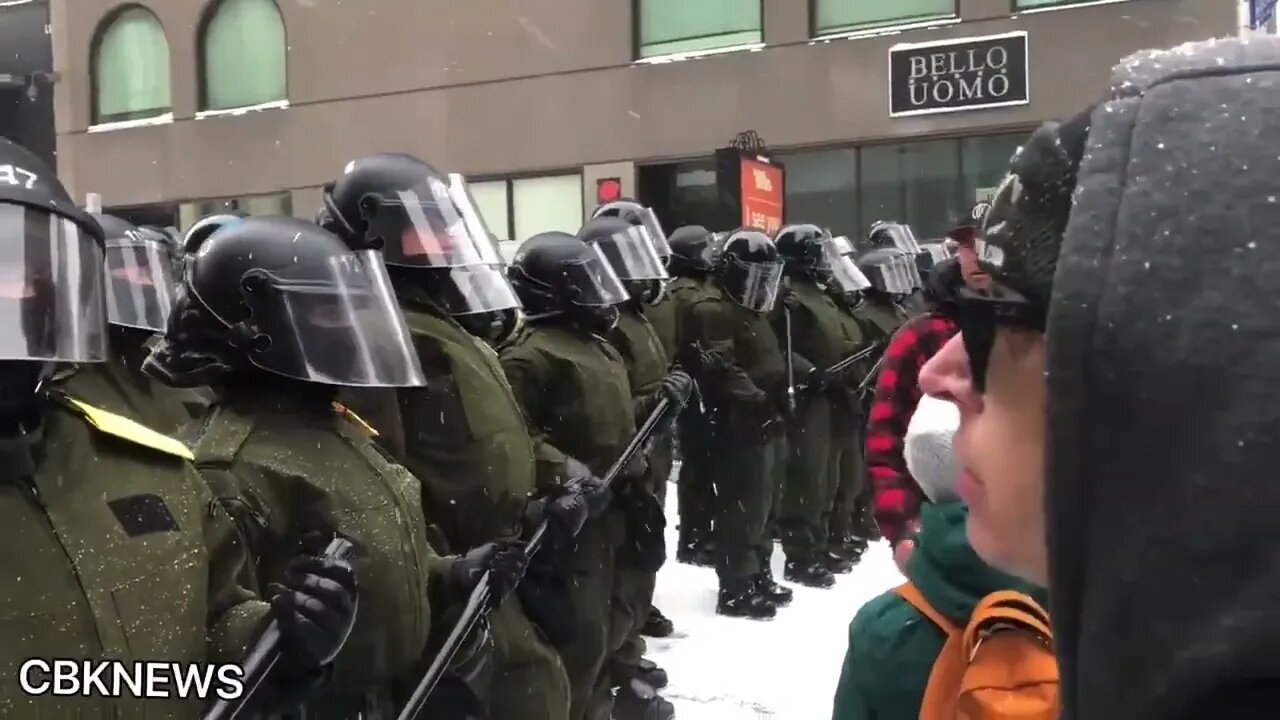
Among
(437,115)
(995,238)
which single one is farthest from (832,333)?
(437,115)

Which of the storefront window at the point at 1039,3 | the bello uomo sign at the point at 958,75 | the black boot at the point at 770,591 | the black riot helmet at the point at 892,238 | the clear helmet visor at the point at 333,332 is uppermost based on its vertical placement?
the storefront window at the point at 1039,3

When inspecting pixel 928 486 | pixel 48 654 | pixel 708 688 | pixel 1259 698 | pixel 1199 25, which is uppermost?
pixel 1199 25

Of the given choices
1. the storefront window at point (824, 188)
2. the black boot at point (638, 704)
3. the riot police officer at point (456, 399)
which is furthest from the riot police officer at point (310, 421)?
the storefront window at point (824, 188)

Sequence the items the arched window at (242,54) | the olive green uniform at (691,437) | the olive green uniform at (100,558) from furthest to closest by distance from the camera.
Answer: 1. the arched window at (242,54)
2. the olive green uniform at (691,437)
3. the olive green uniform at (100,558)

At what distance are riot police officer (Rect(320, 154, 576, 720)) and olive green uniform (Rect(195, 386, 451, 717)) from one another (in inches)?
21.9

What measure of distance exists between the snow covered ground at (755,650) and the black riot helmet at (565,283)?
5.71 feet

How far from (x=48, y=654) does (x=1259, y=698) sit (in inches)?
59.3

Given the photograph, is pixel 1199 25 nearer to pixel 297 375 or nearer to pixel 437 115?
pixel 437 115

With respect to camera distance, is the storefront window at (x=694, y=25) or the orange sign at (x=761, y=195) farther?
the storefront window at (x=694, y=25)

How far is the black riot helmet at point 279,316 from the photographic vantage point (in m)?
2.49

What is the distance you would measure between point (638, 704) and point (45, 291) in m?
3.61

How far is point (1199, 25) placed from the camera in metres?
11.0

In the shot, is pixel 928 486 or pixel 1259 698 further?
pixel 928 486

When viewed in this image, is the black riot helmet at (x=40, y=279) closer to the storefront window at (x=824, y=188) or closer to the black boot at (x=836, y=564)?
the black boot at (x=836, y=564)
